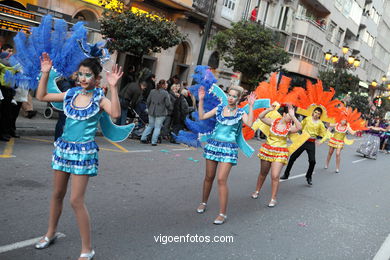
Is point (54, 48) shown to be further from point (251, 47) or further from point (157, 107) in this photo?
point (251, 47)

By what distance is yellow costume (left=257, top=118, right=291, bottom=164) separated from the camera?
22.6ft

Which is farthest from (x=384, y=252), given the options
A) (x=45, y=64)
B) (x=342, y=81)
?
(x=342, y=81)

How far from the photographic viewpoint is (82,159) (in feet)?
11.9

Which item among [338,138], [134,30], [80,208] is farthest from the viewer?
[338,138]

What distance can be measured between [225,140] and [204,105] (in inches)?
31.1

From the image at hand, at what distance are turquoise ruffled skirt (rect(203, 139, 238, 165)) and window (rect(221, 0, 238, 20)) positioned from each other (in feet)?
63.2

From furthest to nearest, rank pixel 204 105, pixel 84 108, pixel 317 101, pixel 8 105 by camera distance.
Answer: pixel 317 101 → pixel 8 105 → pixel 204 105 → pixel 84 108

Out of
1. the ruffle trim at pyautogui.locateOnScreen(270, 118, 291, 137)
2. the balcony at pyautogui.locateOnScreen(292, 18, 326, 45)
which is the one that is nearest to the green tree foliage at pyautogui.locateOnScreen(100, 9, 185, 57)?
the ruffle trim at pyautogui.locateOnScreen(270, 118, 291, 137)

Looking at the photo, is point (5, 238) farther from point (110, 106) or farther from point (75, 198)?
point (110, 106)

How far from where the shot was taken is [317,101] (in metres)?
8.79

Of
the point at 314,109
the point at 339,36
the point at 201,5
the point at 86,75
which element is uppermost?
the point at 339,36

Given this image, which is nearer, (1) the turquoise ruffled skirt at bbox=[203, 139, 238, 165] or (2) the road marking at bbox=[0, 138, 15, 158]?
(1) the turquoise ruffled skirt at bbox=[203, 139, 238, 165]

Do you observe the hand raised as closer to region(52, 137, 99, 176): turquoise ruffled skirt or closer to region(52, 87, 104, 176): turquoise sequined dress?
region(52, 87, 104, 176): turquoise sequined dress

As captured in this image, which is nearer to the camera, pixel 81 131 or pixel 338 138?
pixel 81 131
